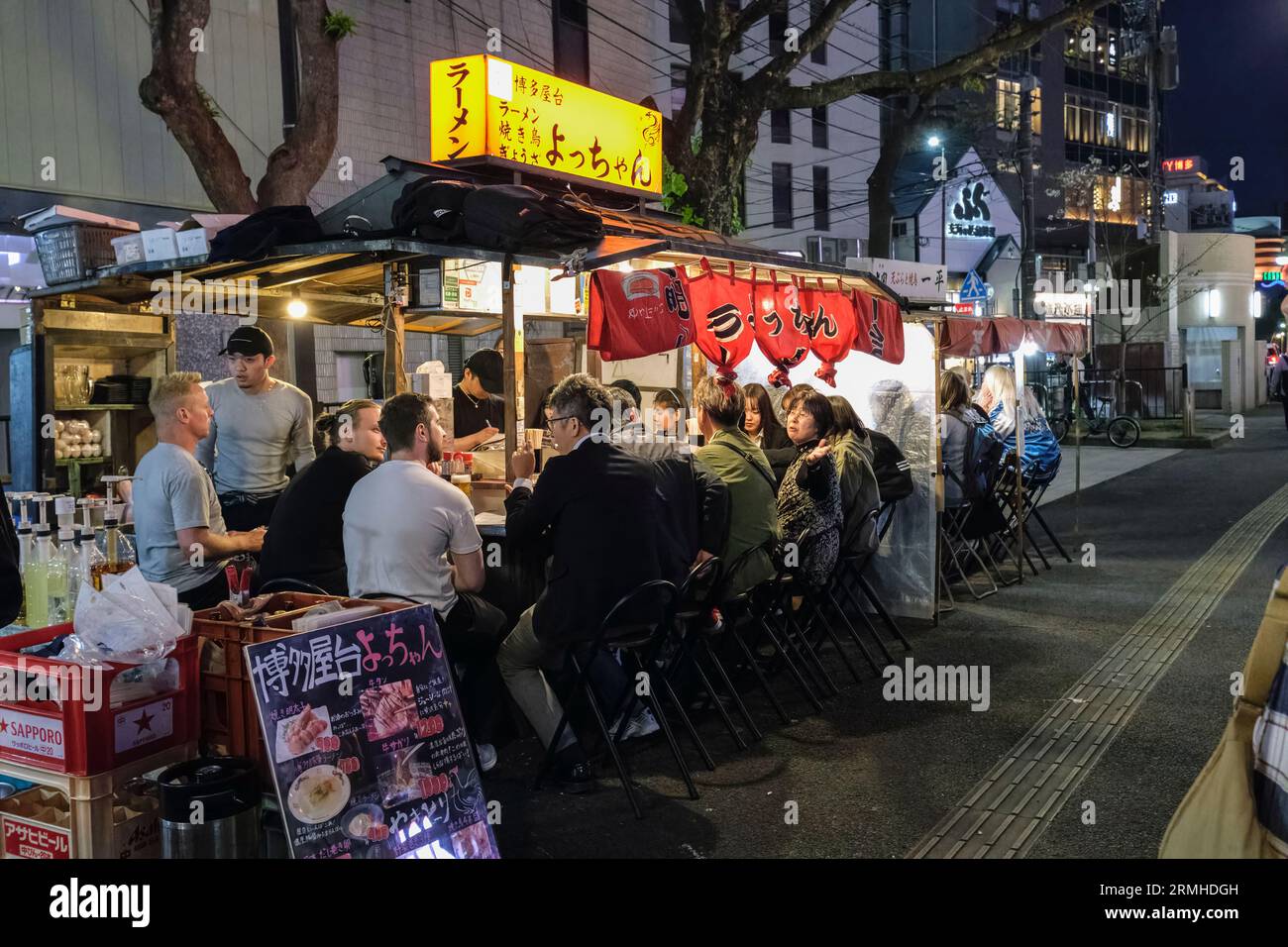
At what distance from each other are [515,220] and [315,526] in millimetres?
1947

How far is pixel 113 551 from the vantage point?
545cm

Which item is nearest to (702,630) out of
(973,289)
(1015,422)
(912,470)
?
(912,470)

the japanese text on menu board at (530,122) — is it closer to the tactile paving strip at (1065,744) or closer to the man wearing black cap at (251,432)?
the man wearing black cap at (251,432)

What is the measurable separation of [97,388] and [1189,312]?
36.1m

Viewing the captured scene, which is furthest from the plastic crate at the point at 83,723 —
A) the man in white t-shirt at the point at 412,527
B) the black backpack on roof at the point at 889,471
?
the black backpack on roof at the point at 889,471

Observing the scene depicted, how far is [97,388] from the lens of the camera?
8.80m

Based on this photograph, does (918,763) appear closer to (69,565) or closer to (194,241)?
(69,565)

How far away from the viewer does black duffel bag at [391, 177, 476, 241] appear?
588 centimetres

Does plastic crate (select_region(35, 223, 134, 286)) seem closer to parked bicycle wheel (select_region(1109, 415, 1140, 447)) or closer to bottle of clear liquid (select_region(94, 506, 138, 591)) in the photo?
bottle of clear liquid (select_region(94, 506, 138, 591))

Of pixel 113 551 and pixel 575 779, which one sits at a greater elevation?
pixel 113 551

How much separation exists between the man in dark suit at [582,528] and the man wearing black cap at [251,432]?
2.30 m

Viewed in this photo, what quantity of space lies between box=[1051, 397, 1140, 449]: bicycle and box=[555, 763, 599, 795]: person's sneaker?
19.0 metres

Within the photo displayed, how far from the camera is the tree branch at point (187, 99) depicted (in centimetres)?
911

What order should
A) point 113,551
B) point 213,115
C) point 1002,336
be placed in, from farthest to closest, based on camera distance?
1. point 1002,336
2. point 213,115
3. point 113,551
